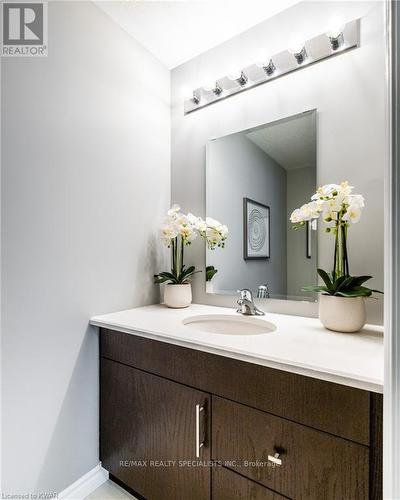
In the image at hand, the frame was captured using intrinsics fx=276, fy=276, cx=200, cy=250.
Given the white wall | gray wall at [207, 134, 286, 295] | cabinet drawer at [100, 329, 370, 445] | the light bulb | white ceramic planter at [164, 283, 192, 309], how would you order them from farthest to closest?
1. white ceramic planter at [164, 283, 192, 309]
2. gray wall at [207, 134, 286, 295]
3. the light bulb
4. the white wall
5. cabinet drawer at [100, 329, 370, 445]

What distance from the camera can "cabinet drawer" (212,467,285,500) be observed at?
2.95ft

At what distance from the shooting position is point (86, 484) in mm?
1313

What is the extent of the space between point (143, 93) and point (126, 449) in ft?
6.25

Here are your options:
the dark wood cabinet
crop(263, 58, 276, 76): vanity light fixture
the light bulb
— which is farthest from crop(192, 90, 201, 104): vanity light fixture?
the dark wood cabinet

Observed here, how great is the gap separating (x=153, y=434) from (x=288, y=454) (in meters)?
0.60

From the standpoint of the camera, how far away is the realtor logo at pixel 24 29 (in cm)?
111

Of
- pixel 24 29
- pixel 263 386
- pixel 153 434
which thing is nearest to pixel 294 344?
pixel 263 386

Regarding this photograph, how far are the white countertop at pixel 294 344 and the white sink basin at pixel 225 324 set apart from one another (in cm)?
5

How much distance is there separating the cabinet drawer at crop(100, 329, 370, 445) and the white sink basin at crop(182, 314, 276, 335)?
0.25m

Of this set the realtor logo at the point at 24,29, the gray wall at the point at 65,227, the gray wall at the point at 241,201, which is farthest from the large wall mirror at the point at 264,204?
the realtor logo at the point at 24,29

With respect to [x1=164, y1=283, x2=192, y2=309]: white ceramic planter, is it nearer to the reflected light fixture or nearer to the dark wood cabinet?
the dark wood cabinet

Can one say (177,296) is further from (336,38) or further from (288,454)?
(336,38)

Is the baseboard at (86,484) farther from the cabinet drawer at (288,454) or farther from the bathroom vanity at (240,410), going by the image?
the cabinet drawer at (288,454)

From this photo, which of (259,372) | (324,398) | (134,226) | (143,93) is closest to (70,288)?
(134,226)
